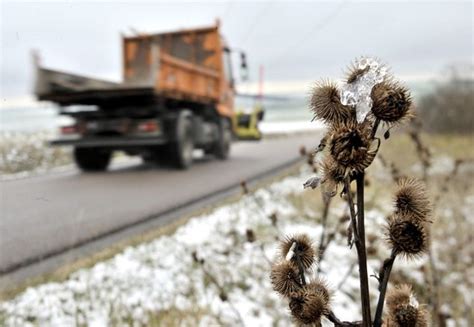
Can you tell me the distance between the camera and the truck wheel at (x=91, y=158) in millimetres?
11180

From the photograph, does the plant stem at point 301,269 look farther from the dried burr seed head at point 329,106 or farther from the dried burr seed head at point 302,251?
the dried burr seed head at point 329,106

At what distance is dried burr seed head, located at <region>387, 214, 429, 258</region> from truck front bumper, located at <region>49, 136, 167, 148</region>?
30.9 feet

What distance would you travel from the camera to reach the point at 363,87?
87 centimetres

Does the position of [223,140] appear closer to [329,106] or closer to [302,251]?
[302,251]

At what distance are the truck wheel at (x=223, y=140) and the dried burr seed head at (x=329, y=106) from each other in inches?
458

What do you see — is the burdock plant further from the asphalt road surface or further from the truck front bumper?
the truck front bumper

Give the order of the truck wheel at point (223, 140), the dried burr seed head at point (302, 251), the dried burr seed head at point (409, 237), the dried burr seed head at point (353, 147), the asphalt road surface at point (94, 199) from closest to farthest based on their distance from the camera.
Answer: the dried burr seed head at point (353, 147) < the dried burr seed head at point (409, 237) < the dried burr seed head at point (302, 251) < the asphalt road surface at point (94, 199) < the truck wheel at point (223, 140)

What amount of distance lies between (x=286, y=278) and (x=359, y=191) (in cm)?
24

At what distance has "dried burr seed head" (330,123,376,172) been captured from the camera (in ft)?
2.61

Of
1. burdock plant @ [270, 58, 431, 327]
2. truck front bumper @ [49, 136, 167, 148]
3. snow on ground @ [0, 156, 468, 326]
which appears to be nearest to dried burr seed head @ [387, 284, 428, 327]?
burdock plant @ [270, 58, 431, 327]

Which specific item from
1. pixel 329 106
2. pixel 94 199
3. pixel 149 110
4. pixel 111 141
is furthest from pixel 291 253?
pixel 149 110

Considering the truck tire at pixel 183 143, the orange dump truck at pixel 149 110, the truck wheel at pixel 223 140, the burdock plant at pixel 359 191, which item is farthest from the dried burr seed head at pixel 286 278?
the truck wheel at pixel 223 140

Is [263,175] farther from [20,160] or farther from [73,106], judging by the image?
[20,160]

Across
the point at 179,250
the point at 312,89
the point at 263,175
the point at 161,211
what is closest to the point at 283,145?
the point at 263,175
